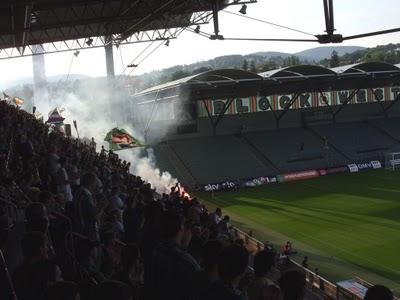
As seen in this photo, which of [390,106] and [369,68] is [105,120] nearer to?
[369,68]

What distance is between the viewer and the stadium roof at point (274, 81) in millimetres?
43250

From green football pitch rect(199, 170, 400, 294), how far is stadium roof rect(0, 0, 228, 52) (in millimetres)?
11070

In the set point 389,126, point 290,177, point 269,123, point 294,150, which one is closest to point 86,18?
point 290,177

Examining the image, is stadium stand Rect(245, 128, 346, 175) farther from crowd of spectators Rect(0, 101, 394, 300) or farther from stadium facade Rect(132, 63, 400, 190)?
crowd of spectators Rect(0, 101, 394, 300)

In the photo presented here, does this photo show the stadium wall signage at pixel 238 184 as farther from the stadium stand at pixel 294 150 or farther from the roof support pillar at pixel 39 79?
the roof support pillar at pixel 39 79

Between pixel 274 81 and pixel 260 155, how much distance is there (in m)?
6.45

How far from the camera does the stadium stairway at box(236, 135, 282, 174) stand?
4450cm

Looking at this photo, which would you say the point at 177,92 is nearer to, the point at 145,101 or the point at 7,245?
the point at 145,101

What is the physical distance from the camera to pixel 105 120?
44.2m

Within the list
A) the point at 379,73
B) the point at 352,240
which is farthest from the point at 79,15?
the point at 379,73

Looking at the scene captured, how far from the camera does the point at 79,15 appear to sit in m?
27.3

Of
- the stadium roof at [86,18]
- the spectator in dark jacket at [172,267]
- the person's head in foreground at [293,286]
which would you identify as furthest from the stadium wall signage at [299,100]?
the person's head in foreground at [293,286]

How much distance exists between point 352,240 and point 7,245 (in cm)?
2144

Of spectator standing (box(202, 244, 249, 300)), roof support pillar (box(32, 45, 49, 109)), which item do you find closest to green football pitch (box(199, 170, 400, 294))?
spectator standing (box(202, 244, 249, 300))
